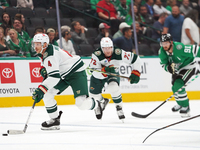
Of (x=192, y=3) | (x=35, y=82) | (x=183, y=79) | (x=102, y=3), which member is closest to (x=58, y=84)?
(x=183, y=79)

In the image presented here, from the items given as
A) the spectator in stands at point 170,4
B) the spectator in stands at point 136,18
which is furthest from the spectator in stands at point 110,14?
the spectator in stands at point 170,4

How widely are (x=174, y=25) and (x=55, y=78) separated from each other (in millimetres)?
4730

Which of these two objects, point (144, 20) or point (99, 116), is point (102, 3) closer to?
point (144, 20)

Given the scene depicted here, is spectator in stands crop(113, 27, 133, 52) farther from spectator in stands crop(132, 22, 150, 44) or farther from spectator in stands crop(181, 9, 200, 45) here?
spectator in stands crop(181, 9, 200, 45)

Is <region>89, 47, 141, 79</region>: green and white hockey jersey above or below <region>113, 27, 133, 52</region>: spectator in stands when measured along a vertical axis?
below

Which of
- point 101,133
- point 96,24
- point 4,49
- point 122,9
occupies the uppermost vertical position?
point 122,9

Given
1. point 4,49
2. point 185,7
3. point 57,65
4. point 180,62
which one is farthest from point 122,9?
point 57,65

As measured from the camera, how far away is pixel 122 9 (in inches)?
325

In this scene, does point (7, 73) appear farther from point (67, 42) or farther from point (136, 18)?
point (136, 18)

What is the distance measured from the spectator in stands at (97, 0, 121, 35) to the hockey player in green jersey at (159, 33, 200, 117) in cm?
253

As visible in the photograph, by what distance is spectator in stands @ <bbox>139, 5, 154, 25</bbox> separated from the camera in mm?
8488

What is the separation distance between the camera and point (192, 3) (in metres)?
8.93

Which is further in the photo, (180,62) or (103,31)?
(103,31)

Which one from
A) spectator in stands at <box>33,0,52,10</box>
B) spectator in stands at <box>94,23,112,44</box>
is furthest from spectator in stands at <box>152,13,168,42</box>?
spectator in stands at <box>33,0,52,10</box>
